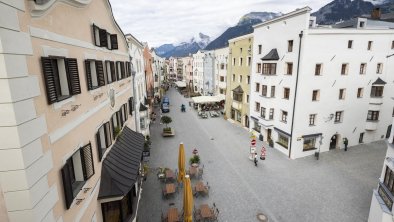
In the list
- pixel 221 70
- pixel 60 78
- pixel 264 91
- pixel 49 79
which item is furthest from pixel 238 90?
pixel 49 79

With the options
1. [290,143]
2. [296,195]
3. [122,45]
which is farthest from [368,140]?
[122,45]

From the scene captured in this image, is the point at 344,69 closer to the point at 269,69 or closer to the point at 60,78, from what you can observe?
the point at 269,69

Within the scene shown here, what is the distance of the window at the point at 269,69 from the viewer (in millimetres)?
25609

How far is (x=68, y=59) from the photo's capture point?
6.99 m

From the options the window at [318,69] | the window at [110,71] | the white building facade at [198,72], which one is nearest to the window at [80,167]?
the window at [110,71]

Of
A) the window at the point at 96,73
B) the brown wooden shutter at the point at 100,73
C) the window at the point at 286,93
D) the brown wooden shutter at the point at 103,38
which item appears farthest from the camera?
the window at the point at 286,93

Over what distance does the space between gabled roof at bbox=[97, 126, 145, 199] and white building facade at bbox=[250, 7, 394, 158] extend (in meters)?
Answer: 17.4

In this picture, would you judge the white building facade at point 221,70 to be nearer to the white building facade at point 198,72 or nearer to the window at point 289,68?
the white building facade at point 198,72

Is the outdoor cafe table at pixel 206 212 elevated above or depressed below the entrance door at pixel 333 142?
below

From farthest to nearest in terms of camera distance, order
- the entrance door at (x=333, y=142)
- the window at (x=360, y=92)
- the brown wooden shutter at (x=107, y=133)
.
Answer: the entrance door at (x=333, y=142), the window at (x=360, y=92), the brown wooden shutter at (x=107, y=133)

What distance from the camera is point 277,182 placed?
62.4ft

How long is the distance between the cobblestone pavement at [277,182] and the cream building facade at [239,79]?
24.1 feet

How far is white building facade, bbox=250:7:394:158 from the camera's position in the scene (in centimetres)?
2219

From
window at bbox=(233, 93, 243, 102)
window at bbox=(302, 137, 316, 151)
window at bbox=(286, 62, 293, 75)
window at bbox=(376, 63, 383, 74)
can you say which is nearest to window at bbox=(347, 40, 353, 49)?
window at bbox=(376, 63, 383, 74)
